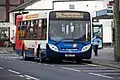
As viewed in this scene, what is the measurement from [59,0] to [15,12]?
355 inches

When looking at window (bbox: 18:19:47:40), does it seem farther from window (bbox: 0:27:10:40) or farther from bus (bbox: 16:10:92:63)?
window (bbox: 0:27:10:40)

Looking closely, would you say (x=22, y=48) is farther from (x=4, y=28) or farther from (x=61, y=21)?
(x=4, y=28)

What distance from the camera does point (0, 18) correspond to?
80.6m

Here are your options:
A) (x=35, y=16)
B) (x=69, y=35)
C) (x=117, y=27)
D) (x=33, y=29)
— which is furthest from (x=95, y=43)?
(x=69, y=35)

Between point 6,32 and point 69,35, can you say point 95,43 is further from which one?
point 6,32

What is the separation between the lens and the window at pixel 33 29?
92.3ft

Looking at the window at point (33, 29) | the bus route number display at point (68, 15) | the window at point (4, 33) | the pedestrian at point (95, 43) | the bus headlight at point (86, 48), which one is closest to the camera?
the bus headlight at point (86, 48)

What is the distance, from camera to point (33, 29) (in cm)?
3009

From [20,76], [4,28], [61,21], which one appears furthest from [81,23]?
[4,28]

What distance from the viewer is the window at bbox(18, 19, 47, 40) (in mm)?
28141

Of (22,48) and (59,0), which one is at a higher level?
(59,0)

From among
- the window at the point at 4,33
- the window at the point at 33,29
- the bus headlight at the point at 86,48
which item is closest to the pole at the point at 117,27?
the bus headlight at the point at 86,48

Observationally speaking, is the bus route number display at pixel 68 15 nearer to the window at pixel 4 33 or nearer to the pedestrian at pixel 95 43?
the pedestrian at pixel 95 43

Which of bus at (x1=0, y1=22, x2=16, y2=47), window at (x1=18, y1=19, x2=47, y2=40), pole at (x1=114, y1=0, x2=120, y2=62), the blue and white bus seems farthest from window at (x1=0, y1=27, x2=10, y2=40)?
pole at (x1=114, y1=0, x2=120, y2=62)
